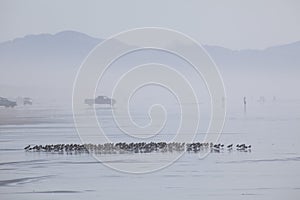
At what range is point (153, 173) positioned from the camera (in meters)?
4.87

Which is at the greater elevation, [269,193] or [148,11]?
[148,11]

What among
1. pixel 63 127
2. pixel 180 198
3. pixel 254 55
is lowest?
pixel 180 198

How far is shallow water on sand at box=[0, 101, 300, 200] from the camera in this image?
15.8 ft

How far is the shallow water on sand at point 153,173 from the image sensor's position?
4824mm

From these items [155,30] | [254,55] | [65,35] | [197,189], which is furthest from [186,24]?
[197,189]

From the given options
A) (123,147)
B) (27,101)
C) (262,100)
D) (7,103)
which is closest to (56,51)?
(27,101)

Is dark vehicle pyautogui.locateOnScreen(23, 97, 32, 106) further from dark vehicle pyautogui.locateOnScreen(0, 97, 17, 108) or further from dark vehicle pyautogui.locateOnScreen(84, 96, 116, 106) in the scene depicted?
dark vehicle pyautogui.locateOnScreen(84, 96, 116, 106)

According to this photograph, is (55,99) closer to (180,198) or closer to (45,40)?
(45,40)

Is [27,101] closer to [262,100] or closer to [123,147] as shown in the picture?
[123,147]

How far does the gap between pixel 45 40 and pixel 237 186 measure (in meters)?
1.73

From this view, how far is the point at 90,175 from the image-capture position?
15.9ft

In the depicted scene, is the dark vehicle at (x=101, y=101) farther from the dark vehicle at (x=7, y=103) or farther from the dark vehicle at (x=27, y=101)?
the dark vehicle at (x=7, y=103)

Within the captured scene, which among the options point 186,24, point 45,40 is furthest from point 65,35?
point 186,24

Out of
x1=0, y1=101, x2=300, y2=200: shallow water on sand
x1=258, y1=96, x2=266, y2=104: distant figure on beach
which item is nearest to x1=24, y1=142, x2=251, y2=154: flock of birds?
x1=0, y1=101, x2=300, y2=200: shallow water on sand
